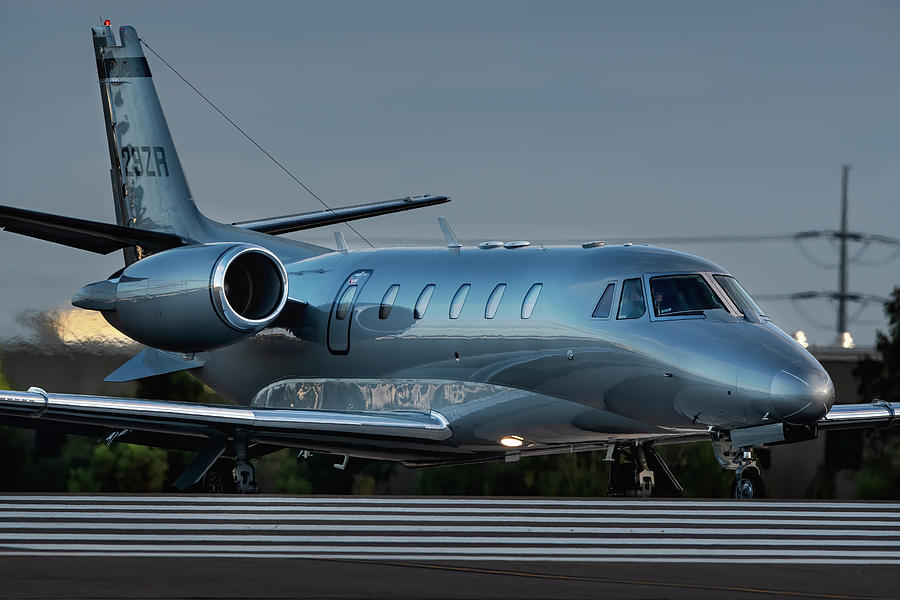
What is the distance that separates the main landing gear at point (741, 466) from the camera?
1589 centimetres

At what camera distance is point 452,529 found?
471 inches

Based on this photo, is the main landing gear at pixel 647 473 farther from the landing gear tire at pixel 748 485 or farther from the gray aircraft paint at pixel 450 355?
the landing gear tire at pixel 748 485

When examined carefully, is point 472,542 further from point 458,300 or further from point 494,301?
point 458,300

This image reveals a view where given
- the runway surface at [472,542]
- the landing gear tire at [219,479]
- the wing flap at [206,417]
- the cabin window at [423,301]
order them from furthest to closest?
the landing gear tire at [219,479]
the cabin window at [423,301]
the wing flap at [206,417]
the runway surface at [472,542]

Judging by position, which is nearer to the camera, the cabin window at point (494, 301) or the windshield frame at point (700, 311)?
the windshield frame at point (700, 311)

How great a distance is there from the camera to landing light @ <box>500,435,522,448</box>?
19375 mm

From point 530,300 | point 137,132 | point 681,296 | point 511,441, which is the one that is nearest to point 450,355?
point 511,441

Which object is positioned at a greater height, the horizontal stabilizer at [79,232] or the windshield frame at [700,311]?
the horizontal stabilizer at [79,232]

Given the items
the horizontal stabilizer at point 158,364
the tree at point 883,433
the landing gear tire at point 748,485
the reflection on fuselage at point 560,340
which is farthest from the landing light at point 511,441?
the tree at point 883,433

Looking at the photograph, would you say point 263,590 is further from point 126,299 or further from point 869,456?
point 869,456

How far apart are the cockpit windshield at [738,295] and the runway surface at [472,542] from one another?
10.2ft

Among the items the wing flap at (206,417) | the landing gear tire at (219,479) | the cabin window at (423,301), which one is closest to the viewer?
the wing flap at (206,417)

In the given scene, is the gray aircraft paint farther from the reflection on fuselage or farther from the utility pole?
the utility pole

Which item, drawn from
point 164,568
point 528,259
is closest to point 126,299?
point 528,259
